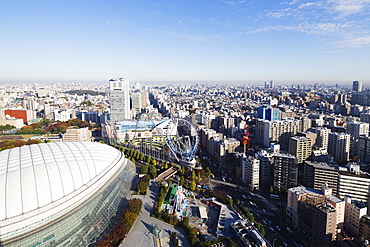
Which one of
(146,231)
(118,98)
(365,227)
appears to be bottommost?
(146,231)

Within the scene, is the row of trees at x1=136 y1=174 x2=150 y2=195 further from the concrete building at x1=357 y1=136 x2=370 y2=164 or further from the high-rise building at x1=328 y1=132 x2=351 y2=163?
the concrete building at x1=357 y1=136 x2=370 y2=164

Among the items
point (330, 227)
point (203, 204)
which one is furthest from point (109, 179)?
point (330, 227)

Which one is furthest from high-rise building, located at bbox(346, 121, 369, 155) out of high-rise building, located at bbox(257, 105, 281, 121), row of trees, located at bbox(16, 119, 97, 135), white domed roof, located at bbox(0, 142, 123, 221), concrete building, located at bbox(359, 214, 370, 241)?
row of trees, located at bbox(16, 119, 97, 135)

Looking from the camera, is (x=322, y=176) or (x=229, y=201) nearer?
(x=229, y=201)

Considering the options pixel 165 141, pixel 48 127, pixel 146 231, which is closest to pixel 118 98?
pixel 48 127

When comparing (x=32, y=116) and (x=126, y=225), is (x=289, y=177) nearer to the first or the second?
(x=126, y=225)

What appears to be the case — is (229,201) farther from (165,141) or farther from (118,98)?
(118,98)
